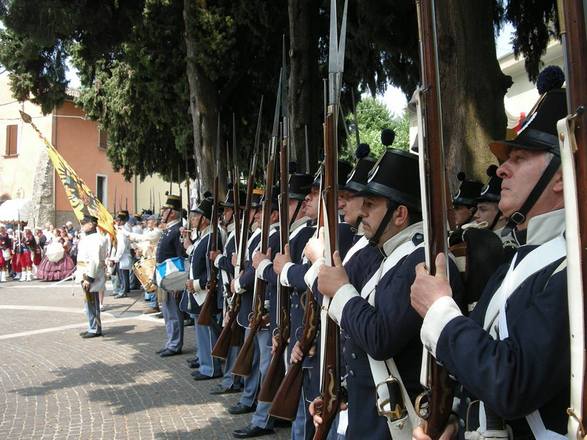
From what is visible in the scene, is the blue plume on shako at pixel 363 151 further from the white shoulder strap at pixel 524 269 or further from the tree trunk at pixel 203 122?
the tree trunk at pixel 203 122

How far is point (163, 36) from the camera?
469 inches

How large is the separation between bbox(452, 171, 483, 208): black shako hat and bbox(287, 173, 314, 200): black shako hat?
1.21 m

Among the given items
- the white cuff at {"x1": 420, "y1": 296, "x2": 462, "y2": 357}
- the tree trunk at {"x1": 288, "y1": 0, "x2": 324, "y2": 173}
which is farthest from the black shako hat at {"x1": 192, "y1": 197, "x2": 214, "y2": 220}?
the white cuff at {"x1": 420, "y1": 296, "x2": 462, "y2": 357}

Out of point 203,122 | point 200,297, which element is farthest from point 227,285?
point 203,122

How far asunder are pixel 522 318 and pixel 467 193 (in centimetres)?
306

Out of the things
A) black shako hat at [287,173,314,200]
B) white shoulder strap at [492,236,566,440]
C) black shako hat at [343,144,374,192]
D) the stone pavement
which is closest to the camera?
white shoulder strap at [492,236,566,440]

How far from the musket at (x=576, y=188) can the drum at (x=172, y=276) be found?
7.03 m

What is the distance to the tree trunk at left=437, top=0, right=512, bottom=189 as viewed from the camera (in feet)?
16.8

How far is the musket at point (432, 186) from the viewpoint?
2.10 m

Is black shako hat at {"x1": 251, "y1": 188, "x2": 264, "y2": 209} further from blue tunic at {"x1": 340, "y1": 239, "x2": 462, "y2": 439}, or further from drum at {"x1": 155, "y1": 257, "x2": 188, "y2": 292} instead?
blue tunic at {"x1": 340, "y1": 239, "x2": 462, "y2": 439}

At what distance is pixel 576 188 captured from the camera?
1520mm

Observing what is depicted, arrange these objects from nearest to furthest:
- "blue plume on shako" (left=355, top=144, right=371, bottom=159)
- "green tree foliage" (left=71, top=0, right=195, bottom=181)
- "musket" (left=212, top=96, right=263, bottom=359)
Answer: "blue plume on shako" (left=355, top=144, right=371, bottom=159) < "musket" (left=212, top=96, right=263, bottom=359) < "green tree foliage" (left=71, top=0, right=195, bottom=181)

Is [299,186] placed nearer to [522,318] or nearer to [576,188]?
[522,318]

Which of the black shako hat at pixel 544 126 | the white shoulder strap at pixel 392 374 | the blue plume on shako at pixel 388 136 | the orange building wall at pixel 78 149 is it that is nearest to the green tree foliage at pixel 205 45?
the blue plume on shako at pixel 388 136
